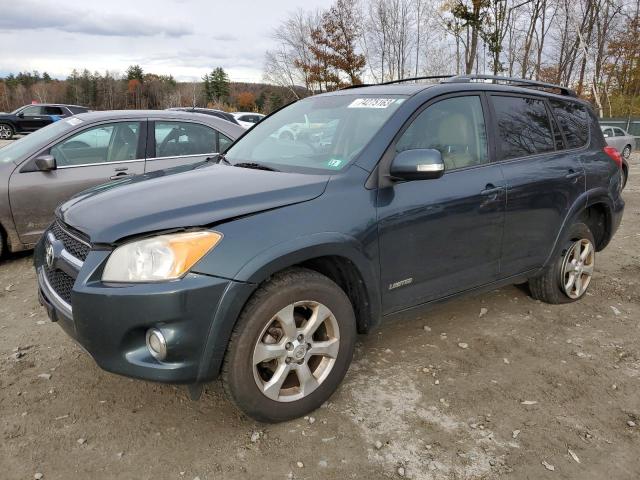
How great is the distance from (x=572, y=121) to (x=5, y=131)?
25.6 m

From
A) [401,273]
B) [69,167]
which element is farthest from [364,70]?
[401,273]

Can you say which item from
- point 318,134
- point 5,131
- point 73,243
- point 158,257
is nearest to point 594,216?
point 318,134

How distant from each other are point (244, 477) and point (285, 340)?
2.07ft

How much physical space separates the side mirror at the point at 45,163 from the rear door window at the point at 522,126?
4093 millimetres

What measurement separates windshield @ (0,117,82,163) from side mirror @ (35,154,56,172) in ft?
0.56

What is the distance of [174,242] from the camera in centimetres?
221

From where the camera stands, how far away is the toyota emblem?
272cm

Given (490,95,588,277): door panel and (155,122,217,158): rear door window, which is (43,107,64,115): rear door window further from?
(490,95,588,277): door panel

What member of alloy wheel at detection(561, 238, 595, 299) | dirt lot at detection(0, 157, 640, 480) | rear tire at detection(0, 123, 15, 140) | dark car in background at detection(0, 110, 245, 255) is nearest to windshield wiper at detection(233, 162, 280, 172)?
dirt lot at detection(0, 157, 640, 480)

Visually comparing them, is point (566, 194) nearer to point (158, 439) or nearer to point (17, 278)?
point (158, 439)

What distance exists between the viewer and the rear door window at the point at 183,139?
557cm

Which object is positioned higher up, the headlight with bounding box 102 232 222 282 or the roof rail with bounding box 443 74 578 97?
the roof rail with bounding box 443 74 578 97

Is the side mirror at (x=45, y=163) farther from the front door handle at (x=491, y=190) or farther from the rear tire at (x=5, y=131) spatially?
the rear tire at (x=5, y=131)

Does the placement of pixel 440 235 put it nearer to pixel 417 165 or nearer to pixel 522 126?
pixel 417 165
